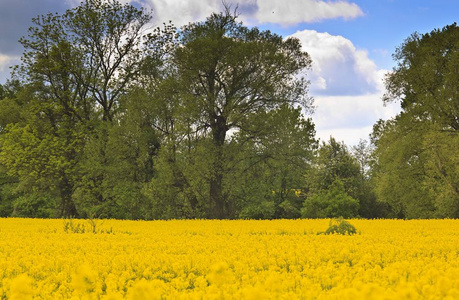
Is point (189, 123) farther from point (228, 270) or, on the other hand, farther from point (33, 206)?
point (228, 270)

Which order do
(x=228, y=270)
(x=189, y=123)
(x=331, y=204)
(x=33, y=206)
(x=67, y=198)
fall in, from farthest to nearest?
1. (x=33, y=206)
2. (x=331, y=204)
3. (x=67, y=198)
4. (x=189, y=123)
5. (x=228, y=270)

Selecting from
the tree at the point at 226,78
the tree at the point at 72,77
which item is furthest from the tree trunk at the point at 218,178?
the tree at the point at 72,77

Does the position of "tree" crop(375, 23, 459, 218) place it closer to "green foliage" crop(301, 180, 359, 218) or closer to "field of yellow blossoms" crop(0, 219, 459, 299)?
"green foliage" crop(301, 180, 359, 218)

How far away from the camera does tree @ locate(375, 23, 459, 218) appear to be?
101 feet

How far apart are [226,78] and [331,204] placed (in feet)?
45.6

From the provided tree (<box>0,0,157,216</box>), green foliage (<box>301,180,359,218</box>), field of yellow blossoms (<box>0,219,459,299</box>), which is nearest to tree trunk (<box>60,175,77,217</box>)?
tree (<box>0,0,157,216</box>)

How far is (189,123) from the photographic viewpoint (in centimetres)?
2692

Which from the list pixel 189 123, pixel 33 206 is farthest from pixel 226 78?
pixel 33 206

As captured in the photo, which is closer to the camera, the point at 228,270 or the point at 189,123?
the point at 228,270

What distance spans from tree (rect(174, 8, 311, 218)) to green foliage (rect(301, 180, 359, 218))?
32.6 ft

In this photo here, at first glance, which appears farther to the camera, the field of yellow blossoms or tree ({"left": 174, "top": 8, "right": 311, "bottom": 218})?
tree ({"left": 174, "top": 8, "right": 311, "bottom": 218})

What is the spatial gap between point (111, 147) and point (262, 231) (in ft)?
50.8

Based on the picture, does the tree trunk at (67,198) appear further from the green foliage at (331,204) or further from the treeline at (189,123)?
the green foliage at (331,204)

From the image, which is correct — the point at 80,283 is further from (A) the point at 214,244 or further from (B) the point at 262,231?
(B) the point at 262,231
